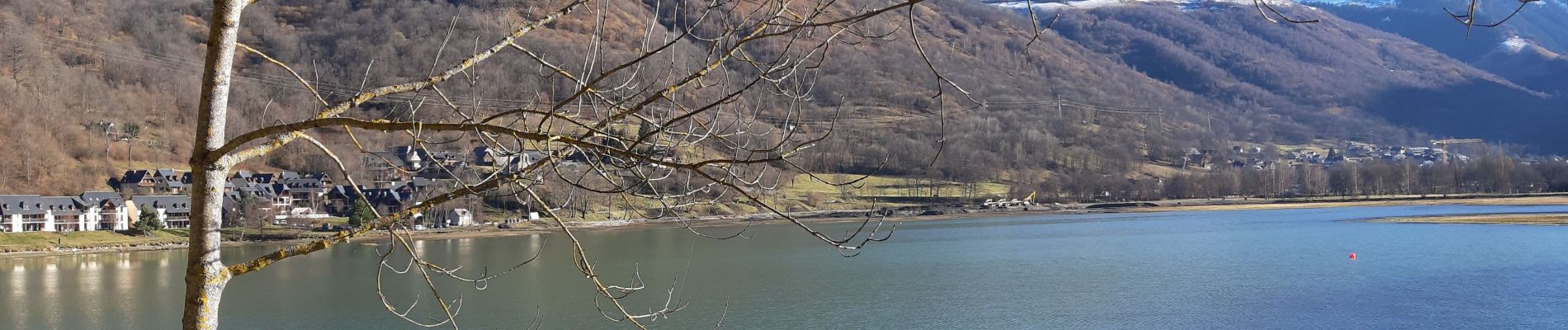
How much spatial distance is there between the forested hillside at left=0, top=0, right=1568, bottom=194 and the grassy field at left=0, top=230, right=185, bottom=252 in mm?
8290

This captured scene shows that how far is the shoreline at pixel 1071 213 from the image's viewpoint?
46562mm

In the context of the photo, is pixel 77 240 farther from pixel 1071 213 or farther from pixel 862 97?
pixel 862 97

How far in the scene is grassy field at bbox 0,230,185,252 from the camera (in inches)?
1690

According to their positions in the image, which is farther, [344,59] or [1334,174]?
[344,59]

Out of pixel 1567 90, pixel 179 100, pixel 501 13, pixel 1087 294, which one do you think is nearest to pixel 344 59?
pixel 179 100

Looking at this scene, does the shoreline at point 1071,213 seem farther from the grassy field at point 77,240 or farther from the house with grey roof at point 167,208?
the house with grey roof at point 167,208

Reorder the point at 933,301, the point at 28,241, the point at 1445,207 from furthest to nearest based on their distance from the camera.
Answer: the point at 1445,207
the point at 28,241
the point at 933,301

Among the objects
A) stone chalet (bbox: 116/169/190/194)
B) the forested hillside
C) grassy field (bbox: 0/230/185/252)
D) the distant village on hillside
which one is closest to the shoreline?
grassy field (bbox: 0/230/185/252)

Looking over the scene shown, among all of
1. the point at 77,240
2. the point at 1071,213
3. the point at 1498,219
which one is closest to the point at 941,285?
the point at 1498,219

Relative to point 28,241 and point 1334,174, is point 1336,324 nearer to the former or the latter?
point 28,241

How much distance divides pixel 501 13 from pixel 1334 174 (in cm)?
10183

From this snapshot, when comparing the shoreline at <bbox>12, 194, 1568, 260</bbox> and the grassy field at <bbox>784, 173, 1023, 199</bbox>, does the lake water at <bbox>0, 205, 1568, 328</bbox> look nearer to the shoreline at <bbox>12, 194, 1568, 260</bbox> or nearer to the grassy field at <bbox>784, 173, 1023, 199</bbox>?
the shoreline at <bbox>12, 194, 1568, 260</bbox>

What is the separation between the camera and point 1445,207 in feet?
228

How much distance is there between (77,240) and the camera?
45.4 metres
